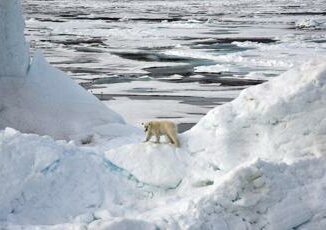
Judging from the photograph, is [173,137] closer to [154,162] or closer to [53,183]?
[154,162]

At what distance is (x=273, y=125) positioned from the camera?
627cm

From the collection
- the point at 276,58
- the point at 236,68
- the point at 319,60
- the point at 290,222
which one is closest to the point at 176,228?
the point at 290,222

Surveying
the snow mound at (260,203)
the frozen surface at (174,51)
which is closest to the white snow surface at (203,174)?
the snow mound at (260,203)

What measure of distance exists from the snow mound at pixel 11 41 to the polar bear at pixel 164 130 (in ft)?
16.4

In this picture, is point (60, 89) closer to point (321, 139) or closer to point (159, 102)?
point (159, 102)

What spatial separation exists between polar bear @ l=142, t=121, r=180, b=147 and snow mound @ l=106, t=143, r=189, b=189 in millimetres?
174

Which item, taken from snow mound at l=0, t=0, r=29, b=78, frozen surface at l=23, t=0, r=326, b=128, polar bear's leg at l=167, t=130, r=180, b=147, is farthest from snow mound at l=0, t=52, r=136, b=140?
polar bear's leg at l=167, t=130, r=180, b=147

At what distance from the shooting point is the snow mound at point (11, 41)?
443 inches

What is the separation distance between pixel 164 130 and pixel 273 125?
49.1 inches

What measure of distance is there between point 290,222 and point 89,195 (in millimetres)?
1853

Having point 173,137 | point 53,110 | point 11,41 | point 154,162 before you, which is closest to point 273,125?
point 173,137

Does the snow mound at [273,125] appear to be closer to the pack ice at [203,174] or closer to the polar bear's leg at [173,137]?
the pack ice at [203,174]

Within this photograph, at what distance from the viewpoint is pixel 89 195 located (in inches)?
232

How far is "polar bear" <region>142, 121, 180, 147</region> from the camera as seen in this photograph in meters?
6.67
